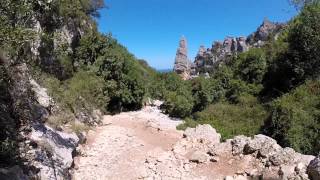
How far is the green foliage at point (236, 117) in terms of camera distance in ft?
72.4

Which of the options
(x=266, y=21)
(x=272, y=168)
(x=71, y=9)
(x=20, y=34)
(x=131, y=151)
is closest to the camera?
(x=20, y=34)

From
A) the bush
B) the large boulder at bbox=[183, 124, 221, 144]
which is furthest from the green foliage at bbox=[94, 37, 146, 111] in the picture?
the large boulder at bbox=[183, 124, 221, 144]

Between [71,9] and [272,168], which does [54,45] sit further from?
[272,168]

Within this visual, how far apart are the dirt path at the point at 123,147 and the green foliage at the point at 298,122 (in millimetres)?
4582

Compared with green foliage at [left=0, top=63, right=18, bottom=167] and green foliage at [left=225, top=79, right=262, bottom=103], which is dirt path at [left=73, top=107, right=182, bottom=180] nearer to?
green foliage at [left=0, top=63, right=18, bottom=167]

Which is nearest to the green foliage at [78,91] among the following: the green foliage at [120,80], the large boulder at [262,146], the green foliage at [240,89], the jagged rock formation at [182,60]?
the green foliage at [120,80]

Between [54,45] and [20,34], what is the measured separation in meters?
13.9

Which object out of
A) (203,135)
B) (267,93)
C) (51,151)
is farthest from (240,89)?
(51,151)

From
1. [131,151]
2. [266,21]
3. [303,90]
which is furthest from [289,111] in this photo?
[266,21]

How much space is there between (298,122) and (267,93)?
10345mm

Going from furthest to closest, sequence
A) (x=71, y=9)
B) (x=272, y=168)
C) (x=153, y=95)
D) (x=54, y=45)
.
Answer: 1. (x=153, y=95)
2. (x=71, y=9)
3. (x=54, y=45)
4. (x=272, y=168)

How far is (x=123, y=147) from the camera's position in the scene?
17.7 m

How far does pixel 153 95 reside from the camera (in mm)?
37562

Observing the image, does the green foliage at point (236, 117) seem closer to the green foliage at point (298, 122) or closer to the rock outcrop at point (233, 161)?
the green foliage at point (298, 122)
